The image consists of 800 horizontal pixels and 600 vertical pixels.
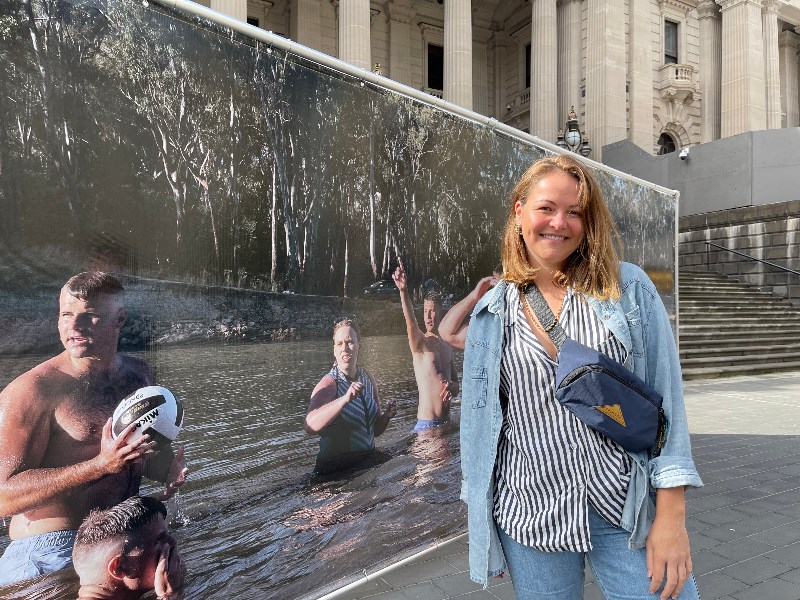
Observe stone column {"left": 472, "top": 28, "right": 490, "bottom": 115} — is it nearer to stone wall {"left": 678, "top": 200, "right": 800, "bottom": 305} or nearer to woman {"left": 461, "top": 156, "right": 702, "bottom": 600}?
stone wall {"left": 678, "top": 200, "right": 800, "bottom": 305}

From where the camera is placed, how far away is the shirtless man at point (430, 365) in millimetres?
3322

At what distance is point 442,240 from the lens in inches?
138

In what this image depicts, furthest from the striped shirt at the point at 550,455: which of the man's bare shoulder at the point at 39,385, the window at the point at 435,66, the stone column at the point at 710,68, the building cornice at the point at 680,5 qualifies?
the stone column at the point at 710,68

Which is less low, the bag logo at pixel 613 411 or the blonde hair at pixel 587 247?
the blonde hair at pixel 587 247

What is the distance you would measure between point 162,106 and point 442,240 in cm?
176

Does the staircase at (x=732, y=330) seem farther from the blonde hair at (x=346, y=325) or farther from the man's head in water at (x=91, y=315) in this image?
the man's head in water at (x=91, y=315)

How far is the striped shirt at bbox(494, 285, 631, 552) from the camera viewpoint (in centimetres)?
161

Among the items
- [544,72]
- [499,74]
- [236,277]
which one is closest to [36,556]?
[236,277]

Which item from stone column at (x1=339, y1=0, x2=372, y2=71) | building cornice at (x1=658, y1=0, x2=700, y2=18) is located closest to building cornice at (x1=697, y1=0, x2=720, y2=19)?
building cornice at (x1=658, y1=0, x2=700, y2=18)

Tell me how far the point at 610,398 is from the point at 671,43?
1304 inches

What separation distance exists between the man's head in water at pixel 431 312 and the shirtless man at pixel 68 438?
1.68 meters

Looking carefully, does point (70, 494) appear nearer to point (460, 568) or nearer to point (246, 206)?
point (246, 206)

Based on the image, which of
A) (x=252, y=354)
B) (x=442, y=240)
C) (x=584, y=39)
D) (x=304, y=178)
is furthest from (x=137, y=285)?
(x=584, y=39)

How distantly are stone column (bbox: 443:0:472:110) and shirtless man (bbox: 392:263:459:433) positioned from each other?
21524 millimetres
